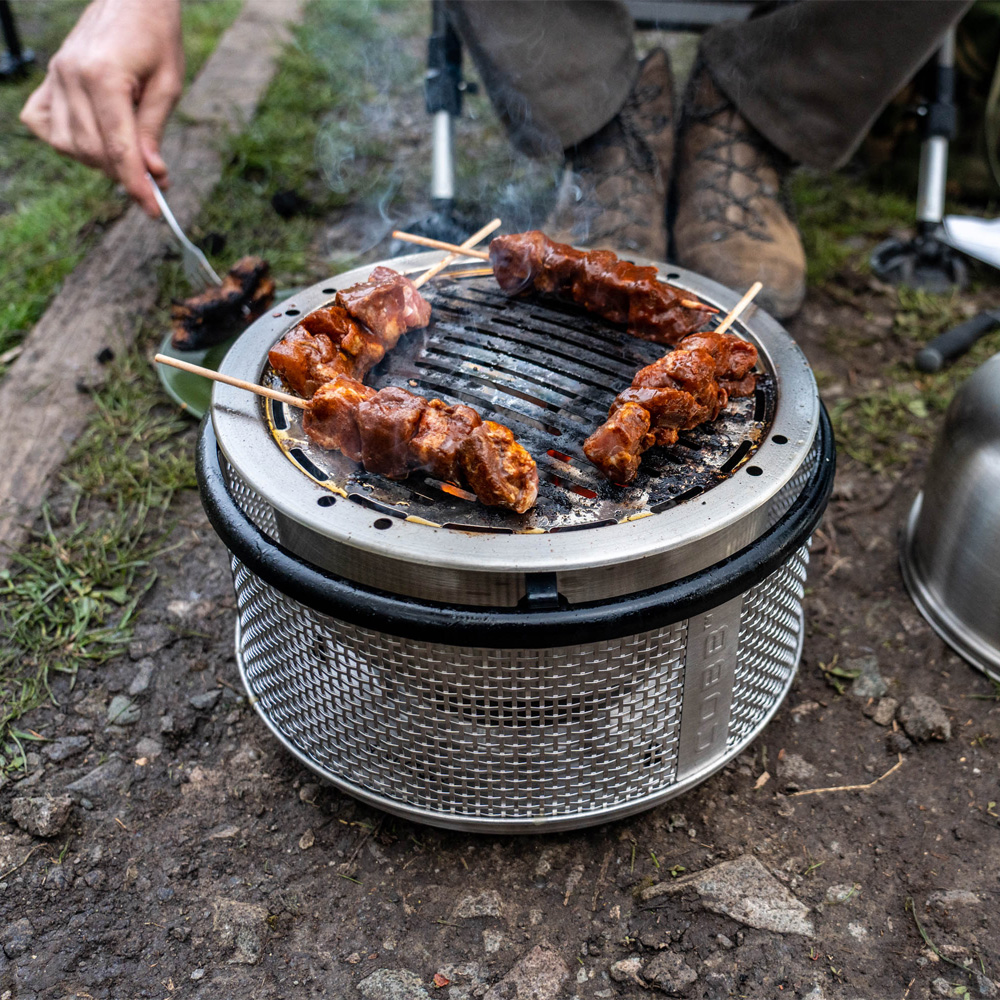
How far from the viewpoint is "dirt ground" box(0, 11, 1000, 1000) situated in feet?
7.09

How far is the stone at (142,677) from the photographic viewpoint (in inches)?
113

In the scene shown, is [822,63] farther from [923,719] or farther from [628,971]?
[628,971]

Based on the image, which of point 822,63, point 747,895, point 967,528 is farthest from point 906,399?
point 747,895

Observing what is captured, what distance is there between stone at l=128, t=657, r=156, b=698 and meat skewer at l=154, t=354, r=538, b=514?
121 centimetres

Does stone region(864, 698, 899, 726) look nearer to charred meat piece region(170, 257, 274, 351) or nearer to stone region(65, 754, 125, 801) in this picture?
stone region(65, 754, 125, 801)

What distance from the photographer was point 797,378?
2400mm

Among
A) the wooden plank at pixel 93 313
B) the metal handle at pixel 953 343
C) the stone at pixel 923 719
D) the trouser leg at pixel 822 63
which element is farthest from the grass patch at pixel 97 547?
the metal handle at pixel 953 343

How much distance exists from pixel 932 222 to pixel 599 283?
289cm

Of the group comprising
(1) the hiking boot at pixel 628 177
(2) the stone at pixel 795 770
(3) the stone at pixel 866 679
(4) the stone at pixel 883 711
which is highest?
(1) the hiking boot at pixel 628 177

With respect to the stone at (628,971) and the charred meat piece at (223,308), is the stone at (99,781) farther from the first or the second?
the charred meat piece at (223,308)

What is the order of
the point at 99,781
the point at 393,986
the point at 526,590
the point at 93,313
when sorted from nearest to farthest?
1. the point at 526,590
2. the point at 393,986
3. the point at 99,781
4. the point at 93,313

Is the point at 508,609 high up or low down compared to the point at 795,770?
up

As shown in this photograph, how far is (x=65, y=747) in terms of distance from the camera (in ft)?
8.80

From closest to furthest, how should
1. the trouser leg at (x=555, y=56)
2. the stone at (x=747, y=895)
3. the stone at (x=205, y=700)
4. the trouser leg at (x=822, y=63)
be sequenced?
1. the stone at (x=747, y=895)
2. the stone at (x=205, y=700)
3. the trouser leg at (x=822, y=63)
4. the trouser leg at (x=555, y=56)
